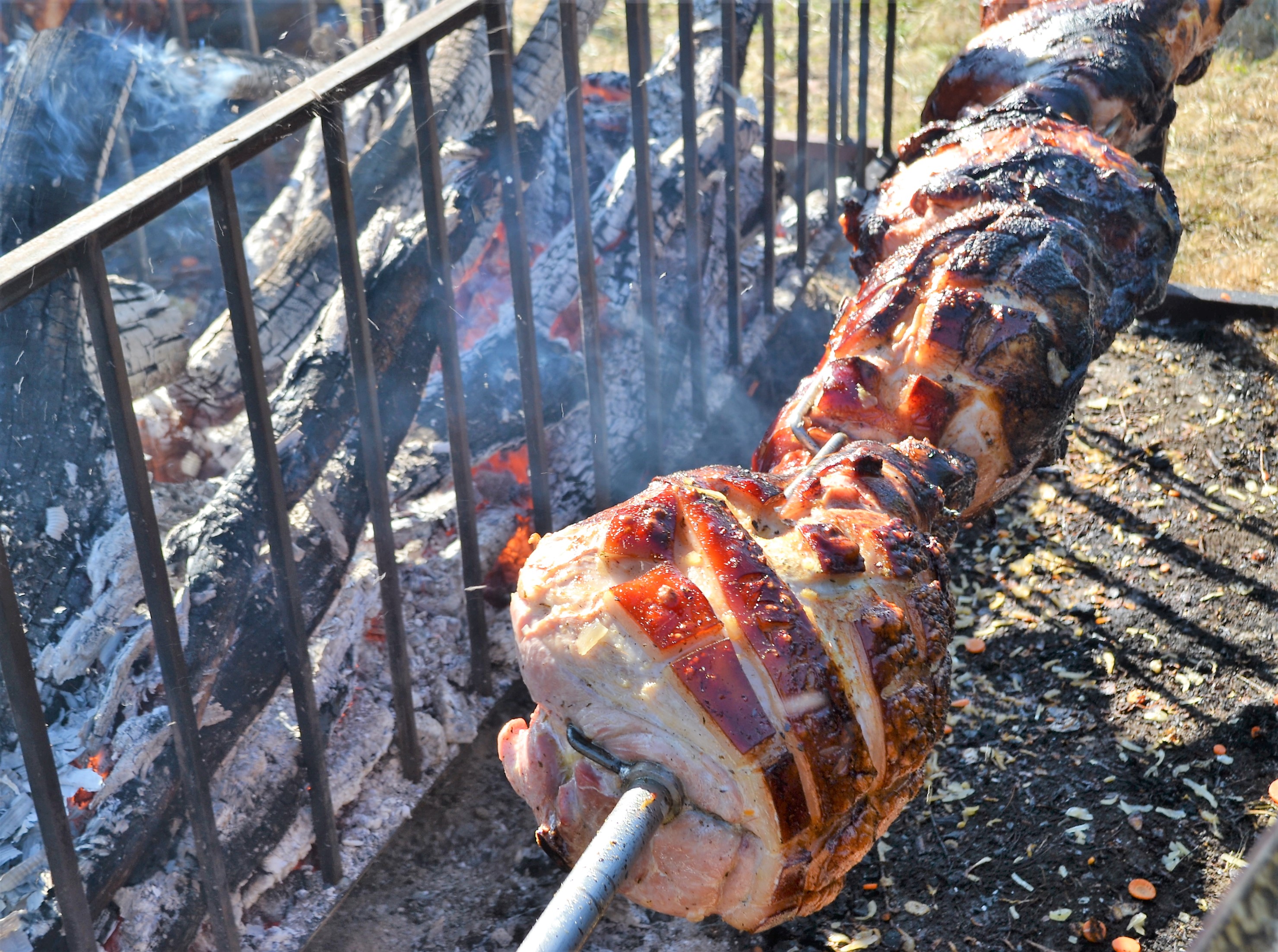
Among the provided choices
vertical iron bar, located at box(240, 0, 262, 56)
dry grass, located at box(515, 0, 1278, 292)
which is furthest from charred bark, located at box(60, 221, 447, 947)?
dry grass, located at box(515, 0, 1278, 292)

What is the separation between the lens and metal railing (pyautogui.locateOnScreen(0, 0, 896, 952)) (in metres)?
1.98

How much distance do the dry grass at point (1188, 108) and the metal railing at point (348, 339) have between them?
3.52 m

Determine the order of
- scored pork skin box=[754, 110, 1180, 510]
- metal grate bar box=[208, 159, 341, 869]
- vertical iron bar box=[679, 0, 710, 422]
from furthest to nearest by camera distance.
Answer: vertical iron bar box=[679, 0, 710, 422] < scored pork skin box=[754, 110, 1180, 510] < metal grate bar box=[208, 159, 341, 869]

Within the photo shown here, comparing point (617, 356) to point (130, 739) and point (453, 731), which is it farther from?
point (130, 739)

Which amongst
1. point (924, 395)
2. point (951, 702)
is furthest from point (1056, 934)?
point (924, 395)

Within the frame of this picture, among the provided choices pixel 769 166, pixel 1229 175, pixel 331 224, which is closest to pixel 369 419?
pixel 331 224

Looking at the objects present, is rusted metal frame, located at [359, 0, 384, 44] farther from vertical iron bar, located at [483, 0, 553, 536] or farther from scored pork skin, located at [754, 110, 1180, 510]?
scored pork skin, located at [754, 110, 1180, 510]

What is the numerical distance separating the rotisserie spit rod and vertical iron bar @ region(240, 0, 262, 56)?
5136 millimetres

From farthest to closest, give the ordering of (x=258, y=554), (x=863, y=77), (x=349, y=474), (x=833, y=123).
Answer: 1. (x=863, y=77)
2. (x=833, y=123)
3. (x=349, y=474)
4. (x=258, y=554)

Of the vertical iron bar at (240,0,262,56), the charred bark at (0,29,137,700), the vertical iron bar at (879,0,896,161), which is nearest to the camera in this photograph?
the charred bark at (0,29,137,700)

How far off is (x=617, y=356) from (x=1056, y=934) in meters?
2.57

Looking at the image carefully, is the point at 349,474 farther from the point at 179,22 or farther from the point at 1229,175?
the point at 1229,175

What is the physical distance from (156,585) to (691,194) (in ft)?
7.73

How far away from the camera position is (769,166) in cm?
474
